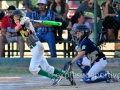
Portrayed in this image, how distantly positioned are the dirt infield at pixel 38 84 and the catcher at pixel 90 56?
133 mm

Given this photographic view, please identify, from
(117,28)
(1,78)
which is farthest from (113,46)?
(1,78)

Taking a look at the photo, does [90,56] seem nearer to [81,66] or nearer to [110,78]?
[81,66]

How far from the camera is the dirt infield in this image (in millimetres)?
8109

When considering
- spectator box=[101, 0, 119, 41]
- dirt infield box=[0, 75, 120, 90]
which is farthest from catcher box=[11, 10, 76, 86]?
spectator box=[101, 0, 119, 41]

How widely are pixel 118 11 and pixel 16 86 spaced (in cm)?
438

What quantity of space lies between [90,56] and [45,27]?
3231 millimetres

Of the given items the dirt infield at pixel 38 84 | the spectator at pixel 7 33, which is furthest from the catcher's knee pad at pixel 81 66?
the spectator at pixel 7 33

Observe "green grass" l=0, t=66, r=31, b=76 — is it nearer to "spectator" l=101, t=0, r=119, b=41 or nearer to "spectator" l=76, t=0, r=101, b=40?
"spectator" l=76, t=0, r=101, b=40

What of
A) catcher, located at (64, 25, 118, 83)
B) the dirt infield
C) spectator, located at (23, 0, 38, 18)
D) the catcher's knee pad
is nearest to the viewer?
the dirt infield

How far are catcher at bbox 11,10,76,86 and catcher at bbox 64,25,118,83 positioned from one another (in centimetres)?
50

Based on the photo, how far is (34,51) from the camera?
835 cm

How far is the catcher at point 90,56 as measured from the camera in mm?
8727

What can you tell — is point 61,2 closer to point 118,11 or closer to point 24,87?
point 118,11

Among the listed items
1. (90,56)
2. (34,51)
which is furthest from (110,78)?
(34,51)
